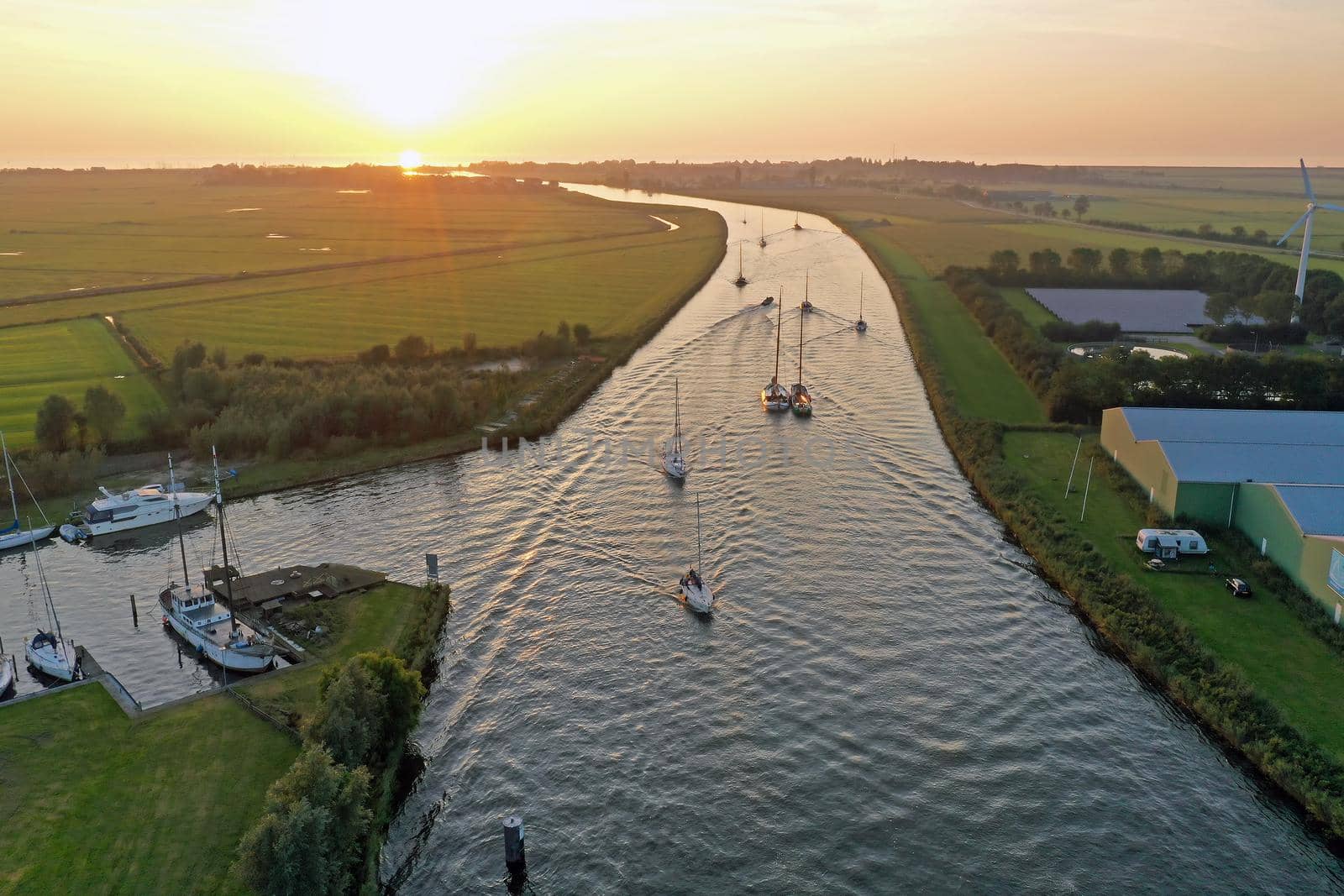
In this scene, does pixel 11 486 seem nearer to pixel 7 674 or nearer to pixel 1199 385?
pixel 7 674

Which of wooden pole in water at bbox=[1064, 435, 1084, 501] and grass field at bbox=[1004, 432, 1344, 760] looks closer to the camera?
grass field at bbox=[1004, 432, 1344, 760]

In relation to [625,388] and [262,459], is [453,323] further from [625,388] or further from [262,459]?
[262,459]

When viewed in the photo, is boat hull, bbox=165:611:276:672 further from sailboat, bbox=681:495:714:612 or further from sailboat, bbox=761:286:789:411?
sailboat, bbox=761:286:789:411

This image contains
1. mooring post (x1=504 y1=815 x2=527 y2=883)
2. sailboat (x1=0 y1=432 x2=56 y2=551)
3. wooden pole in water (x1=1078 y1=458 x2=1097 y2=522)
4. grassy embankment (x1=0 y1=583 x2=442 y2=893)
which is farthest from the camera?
sailboat (x1=0 y1=432 x2=56 y2=551)

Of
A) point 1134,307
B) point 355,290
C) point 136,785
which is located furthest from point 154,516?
point 1134,307

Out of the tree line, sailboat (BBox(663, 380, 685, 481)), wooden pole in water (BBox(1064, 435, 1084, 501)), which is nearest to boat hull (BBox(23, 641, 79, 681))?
sailboat (BBox(663, 380, 685, 481))

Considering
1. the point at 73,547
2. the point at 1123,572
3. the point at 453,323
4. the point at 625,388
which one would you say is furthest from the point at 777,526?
the point at 453,323

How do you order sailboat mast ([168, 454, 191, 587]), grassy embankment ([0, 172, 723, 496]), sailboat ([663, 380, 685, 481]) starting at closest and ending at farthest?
sailboat mast ([168, 454, 191, 587]) → sailboat ([663, 380, 685, 481]) → grassy embankment ([0, 172, 723, 496])
